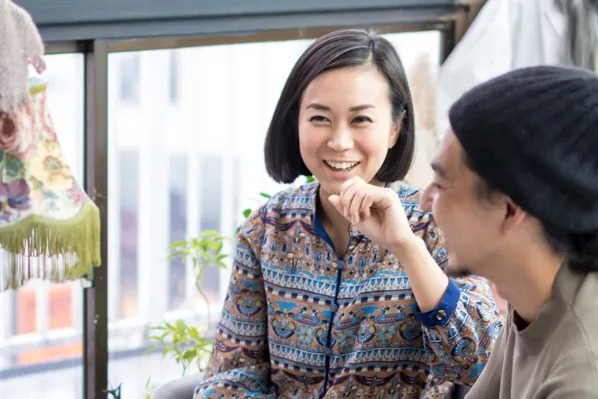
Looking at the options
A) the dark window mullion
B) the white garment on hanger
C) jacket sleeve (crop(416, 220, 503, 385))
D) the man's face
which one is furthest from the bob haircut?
the white garment on hanger

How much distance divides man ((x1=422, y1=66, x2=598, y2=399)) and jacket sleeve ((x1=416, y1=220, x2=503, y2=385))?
0.29m

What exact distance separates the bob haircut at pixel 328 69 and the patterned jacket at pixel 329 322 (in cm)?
5

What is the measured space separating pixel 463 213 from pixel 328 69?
1.91 ft

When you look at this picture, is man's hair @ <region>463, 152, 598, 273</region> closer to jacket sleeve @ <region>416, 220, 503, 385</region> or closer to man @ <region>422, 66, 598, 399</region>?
man @ <region>422, 66, 598, 399</region>

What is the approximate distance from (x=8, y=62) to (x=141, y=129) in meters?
0.93

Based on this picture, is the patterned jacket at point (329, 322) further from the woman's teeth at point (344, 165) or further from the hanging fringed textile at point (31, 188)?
the hanging fringed textile at point (31, 188)

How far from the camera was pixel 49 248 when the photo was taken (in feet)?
6.89

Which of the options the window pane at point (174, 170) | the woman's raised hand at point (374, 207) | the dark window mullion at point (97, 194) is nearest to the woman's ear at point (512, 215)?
the woman's raised hand at point (374, 207)

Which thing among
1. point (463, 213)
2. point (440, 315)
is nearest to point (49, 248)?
point (440, 315)

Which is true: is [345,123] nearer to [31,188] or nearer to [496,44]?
[31,188]

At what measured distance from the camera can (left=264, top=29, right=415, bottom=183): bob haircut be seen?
1937mm

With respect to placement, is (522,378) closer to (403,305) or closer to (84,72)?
(403,305)

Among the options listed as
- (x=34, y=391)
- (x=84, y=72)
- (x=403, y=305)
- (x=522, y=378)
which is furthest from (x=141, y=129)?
(x=522, y=378)

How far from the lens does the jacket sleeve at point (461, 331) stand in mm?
1780
